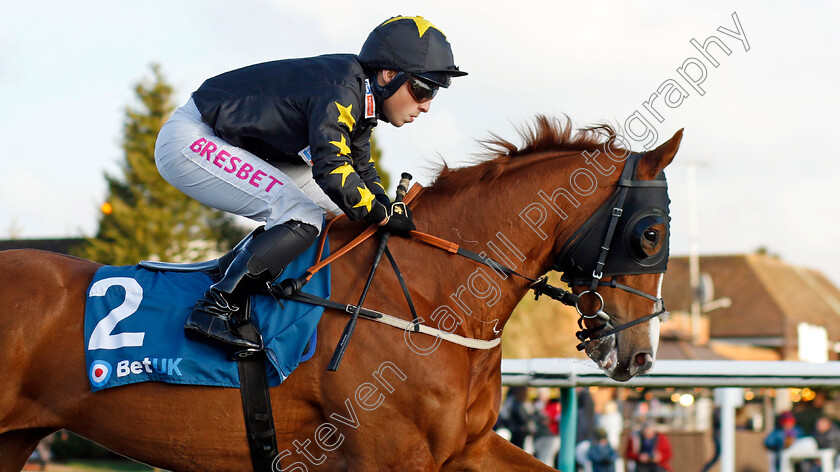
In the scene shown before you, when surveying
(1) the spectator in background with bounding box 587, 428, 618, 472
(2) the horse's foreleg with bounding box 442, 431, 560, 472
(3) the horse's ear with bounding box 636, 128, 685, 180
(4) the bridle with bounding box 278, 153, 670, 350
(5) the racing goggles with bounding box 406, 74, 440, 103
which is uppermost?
(5) the racing goggles with bounding box 406, 74, 440, 103

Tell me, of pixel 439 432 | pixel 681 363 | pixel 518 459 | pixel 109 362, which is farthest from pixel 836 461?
pixel 109 362

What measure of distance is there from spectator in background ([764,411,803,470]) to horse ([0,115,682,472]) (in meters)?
8.22

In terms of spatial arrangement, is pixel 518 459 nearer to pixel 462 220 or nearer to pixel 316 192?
pixel 462 220

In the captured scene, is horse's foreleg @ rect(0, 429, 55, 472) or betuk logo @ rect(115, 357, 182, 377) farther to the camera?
horse's foreleg @ rect(0, 429, 55, 472)

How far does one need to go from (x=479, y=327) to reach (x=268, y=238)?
1046 millimetres

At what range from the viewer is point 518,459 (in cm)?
405

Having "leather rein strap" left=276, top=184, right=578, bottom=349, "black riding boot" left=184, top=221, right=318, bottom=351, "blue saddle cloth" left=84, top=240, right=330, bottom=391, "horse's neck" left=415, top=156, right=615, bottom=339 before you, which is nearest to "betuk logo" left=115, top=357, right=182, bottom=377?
"blue saddle cloth" left=84, top=240, right=330, bottom=391

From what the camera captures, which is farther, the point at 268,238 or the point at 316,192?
the point at 316,192

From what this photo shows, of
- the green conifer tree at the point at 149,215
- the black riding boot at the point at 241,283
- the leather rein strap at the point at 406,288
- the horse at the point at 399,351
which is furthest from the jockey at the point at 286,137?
the green conifer tree at the point at 149,215

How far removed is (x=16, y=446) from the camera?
3.98m

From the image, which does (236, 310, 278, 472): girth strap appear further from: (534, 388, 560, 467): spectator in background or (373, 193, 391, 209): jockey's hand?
(534, 388, 560, 467): spectator in background

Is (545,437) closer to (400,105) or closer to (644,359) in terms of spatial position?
(644,359)

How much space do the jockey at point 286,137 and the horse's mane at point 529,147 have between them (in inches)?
13.8

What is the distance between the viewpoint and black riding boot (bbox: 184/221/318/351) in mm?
3531
